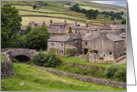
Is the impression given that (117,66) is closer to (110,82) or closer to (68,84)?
(110,82)

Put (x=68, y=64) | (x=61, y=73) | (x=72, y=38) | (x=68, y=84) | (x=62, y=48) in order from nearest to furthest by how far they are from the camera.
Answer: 1. (x=68, y=84)
2. (x=61, y=73)
3. (x=68, y=64)
4. (x=62, y=48)
5. (x=72, y=38)

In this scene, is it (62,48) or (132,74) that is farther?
(62,48)

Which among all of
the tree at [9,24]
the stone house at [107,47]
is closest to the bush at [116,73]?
the stone house at [107,47]

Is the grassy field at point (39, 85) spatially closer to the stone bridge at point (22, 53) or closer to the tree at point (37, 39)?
the stone bridge at point (22, 53)

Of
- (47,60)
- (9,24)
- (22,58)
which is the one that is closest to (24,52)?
(22,58)

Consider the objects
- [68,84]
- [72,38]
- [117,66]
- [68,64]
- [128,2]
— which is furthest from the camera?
[72,38]

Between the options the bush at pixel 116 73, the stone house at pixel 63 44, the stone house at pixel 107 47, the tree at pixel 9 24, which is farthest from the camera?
the stone house at pixel 63 44

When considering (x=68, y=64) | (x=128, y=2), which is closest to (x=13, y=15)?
(x=68, y=64)

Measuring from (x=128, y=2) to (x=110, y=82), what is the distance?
7.05m

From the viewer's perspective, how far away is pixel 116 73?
818 inches

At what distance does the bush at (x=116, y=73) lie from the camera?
20359mm

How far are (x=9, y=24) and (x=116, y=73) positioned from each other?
16.9 m

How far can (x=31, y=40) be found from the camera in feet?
111

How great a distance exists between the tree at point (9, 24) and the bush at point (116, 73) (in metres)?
14.5
